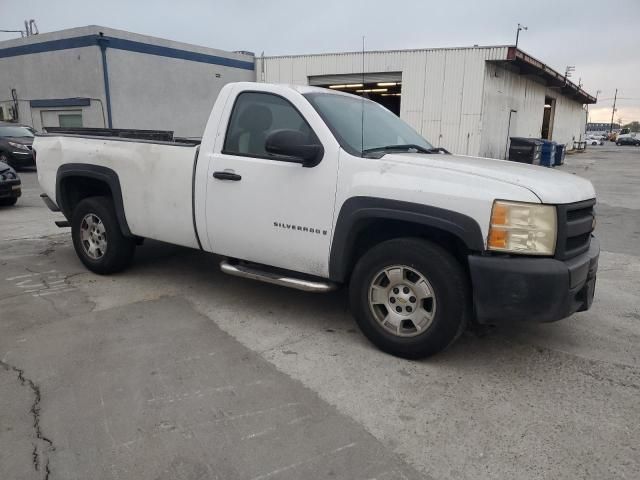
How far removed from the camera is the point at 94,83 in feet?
61.1

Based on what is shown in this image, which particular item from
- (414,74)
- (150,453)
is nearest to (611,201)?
(414,74)

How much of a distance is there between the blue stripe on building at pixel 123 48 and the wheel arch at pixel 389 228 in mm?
17717

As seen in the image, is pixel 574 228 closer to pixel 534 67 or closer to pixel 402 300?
pixel 402 300

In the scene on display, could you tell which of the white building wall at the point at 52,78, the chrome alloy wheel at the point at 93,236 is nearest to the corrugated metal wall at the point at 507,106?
the white building wall at the point at 52,78

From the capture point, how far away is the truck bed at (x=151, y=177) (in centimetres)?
451

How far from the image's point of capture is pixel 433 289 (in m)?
3.38

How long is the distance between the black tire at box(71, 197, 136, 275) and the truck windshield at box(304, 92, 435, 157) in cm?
252

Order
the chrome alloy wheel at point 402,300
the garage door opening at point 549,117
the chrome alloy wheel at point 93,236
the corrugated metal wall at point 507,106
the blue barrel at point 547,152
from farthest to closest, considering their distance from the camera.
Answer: the garage door opening at point 549,117 → the blue barrel at point 547,152 → the corrugated metal wall at point 507,106 → the chrome alloy wheel at point 93,236 → the chrome alloy wheel at point 402,300

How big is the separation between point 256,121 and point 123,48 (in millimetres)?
17132

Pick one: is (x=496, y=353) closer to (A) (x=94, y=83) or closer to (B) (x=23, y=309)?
(B) (x=23, y=309)

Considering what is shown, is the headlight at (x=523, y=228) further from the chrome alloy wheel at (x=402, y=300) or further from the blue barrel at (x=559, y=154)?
the blue barrel at (x=559, y=154)

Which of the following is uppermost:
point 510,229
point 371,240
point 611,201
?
point 510,229

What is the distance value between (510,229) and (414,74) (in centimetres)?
1820

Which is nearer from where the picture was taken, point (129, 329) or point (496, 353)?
point (496, 353)
